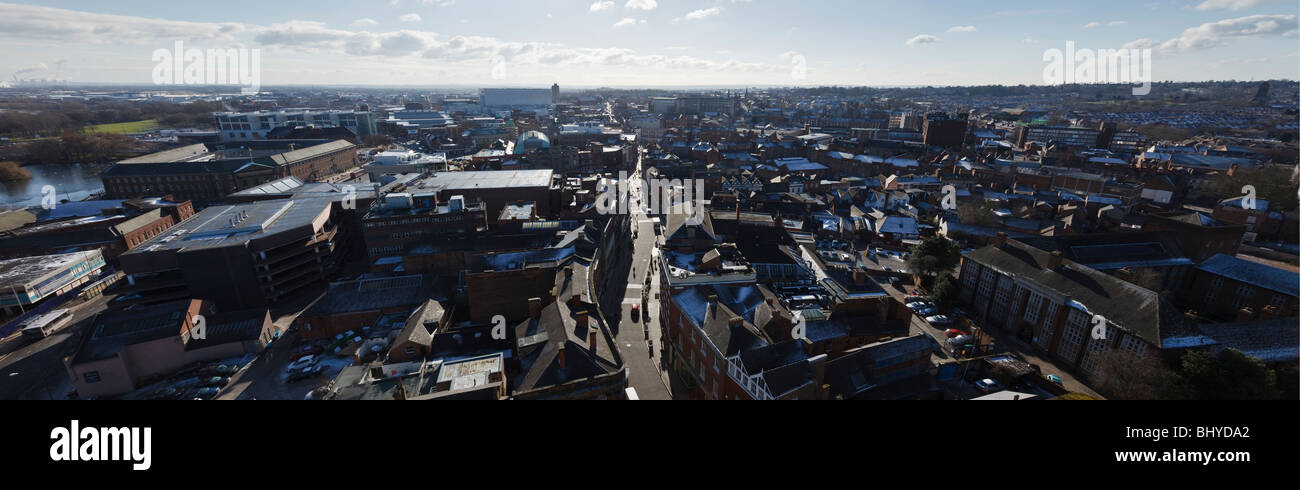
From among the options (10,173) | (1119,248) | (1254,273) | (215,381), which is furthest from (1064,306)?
(10,173)

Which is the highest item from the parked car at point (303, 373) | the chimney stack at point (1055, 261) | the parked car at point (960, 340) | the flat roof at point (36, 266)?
the chimney stack at point (1055, 261)

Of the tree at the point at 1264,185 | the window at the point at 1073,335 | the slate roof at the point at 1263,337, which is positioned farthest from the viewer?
the tree at the point at 1264,185

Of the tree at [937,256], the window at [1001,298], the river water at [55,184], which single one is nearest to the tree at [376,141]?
the river water at [55,184]

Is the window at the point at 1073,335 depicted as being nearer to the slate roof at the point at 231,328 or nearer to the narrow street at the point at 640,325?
the narrow street at the point at 640,325

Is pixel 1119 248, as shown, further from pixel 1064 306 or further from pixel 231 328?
pixel 231 328
